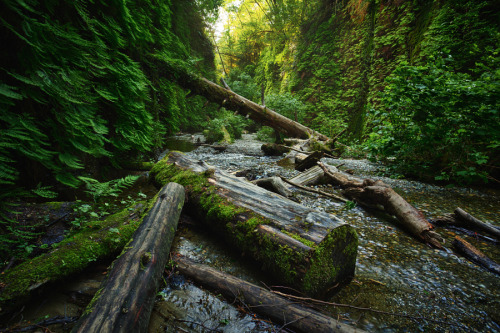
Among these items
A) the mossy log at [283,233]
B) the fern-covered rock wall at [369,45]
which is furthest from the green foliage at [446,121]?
the mossy log at [283,233]

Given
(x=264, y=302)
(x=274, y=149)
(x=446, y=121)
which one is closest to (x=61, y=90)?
(x=264, y=302)

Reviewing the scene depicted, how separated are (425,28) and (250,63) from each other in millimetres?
20562

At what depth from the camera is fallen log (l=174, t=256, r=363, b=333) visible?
1229mm

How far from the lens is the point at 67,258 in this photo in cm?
157

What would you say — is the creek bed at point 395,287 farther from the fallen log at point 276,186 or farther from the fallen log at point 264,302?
the fallen log at point 276,186

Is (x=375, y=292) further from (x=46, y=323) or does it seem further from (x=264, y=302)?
(x=46, y=323)

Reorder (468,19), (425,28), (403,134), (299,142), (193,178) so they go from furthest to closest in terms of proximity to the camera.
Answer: (299,142) → (425,28) → (468,19) → (403,134) → (193,178)

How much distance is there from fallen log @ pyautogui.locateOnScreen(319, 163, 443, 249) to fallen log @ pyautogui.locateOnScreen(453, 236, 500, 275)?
0.16 meters

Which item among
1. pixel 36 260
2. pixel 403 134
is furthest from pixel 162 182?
pixel 403 134

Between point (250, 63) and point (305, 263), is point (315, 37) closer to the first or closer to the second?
point (250, 63)

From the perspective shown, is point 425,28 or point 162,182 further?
point 425,28

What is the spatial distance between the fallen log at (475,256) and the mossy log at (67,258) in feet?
12.2

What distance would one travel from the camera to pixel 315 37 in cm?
1404

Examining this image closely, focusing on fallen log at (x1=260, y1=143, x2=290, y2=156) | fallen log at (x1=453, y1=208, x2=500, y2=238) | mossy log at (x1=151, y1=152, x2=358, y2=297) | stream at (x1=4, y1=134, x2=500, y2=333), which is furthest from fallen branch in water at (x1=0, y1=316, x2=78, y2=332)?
fallen log at (x1=260, y1=143, x2=290, y2=156)
